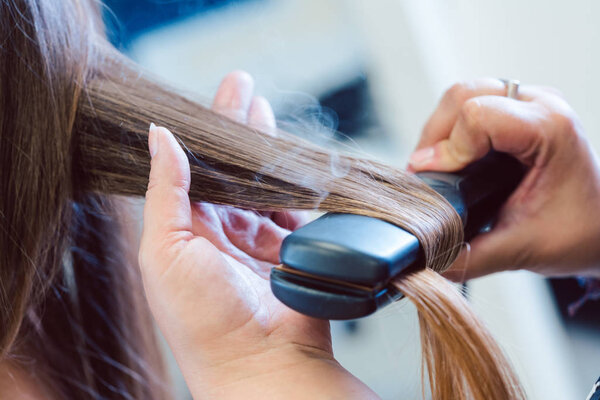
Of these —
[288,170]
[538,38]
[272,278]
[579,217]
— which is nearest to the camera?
[272,278]

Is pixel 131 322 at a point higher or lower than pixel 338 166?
lower

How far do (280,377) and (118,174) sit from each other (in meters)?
0.24

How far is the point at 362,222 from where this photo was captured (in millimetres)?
358

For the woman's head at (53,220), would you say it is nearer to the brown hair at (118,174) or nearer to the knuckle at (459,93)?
the brown hair at (118,174)

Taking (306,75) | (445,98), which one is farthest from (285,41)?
(445,98)

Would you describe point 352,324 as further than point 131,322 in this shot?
Yes

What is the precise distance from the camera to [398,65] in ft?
3.66

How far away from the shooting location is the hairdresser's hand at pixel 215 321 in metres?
0.40

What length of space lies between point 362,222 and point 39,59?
0.34 meters

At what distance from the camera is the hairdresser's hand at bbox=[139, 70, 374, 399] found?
402 mm

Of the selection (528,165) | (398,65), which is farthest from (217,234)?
(398,65)

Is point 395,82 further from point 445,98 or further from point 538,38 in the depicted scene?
point 445,98

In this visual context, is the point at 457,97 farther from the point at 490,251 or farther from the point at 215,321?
the point at 215,321

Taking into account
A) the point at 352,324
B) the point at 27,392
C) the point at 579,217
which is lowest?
the point at 352,324
